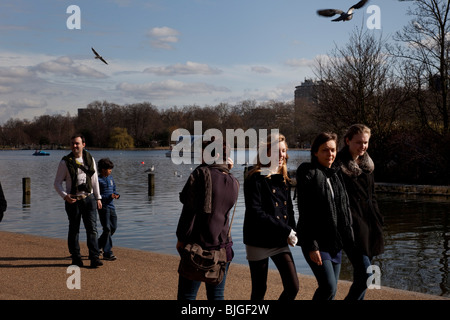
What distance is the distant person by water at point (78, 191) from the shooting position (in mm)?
7250

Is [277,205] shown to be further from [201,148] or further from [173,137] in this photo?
[173,137]

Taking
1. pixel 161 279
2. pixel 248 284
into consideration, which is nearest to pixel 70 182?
pixel 161 279

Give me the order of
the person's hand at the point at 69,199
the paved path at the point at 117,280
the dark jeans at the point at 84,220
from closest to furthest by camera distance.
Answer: the paved path at the point at 117,280, the person's hand at the point at 69,199, the dark jeans at the point at 84,220

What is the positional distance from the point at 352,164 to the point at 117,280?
3.35 meters

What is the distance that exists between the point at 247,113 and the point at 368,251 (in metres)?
142

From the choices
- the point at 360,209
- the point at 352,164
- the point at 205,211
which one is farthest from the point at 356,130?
the point at 205,211

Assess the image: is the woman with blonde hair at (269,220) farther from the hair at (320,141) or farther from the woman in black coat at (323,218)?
the hair at (320,141)

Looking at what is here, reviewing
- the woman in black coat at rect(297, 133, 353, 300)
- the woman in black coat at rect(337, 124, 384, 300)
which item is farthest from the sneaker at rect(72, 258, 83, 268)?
the woman in black coat at rect(337, 124, 384, 300)

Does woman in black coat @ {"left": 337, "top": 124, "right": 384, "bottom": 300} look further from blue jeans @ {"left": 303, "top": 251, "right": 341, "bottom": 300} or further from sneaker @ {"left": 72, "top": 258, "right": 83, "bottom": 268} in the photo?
sneaker @ {"left": 72, "top": 258, "right": 83, "bottom": 268}

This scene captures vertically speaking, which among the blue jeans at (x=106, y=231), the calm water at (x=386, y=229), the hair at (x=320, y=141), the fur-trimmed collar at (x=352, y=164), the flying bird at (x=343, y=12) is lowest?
the calm water at (x=386, y=229)

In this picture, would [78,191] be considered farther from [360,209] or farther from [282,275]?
[360,209]

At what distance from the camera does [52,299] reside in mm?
5812

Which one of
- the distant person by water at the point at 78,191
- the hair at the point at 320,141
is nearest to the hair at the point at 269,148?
the hair at the point at 320,141

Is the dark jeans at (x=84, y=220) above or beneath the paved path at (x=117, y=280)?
above
